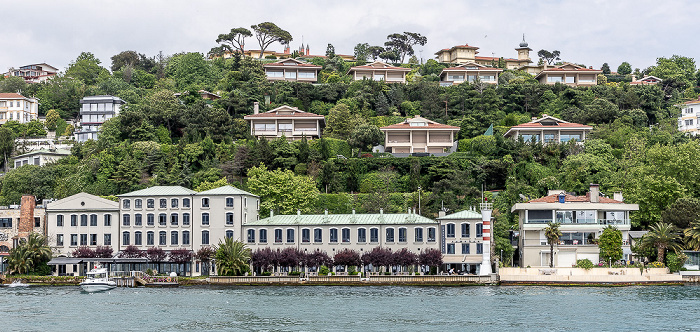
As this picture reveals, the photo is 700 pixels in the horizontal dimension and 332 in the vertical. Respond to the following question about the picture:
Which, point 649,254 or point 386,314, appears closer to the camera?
point 386,314

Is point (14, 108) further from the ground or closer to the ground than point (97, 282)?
further from the ground

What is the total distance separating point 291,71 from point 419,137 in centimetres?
3453

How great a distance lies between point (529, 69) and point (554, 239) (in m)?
81.1

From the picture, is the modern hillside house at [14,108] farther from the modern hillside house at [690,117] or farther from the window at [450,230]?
the modern hillside house at [690,117]

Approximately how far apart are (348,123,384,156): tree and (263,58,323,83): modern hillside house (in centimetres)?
3181

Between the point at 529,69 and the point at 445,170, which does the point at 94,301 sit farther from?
the point at 529,69

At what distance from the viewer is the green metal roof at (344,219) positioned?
75.3m

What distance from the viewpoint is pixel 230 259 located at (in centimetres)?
7244

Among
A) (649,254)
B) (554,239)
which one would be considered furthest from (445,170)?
(649,254)

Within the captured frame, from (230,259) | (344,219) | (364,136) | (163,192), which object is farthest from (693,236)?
(163,192)

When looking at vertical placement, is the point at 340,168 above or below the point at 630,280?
above

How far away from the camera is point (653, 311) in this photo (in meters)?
53.3

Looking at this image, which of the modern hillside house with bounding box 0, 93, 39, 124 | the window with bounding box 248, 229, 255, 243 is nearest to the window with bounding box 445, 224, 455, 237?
the window with bounding box 248, 229, 255, 243

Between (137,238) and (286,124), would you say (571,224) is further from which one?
(286,124)
